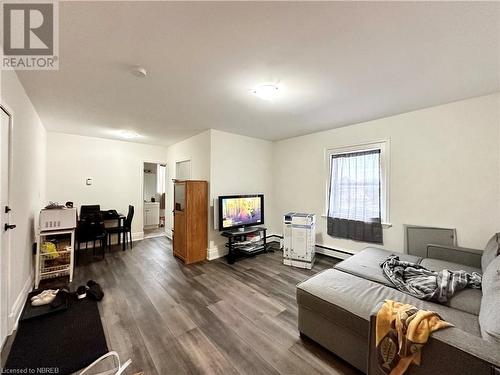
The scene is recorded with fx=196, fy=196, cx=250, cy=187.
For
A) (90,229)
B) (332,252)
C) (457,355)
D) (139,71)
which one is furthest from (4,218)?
(332,252)

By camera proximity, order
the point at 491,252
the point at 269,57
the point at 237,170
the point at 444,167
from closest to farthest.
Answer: the point at 269,57 → the point at 491,252 → the point at 444,167 → the point at 237,170

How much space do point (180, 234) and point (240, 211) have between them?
1.27 meters

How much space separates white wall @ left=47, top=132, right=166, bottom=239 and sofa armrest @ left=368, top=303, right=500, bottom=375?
5.72m

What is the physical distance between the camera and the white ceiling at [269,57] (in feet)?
4.27

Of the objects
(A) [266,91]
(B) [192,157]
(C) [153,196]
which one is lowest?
(C) [153,196]

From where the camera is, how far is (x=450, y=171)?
2691 mm

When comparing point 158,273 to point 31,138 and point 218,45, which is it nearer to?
point 31,138

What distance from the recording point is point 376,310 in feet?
4.25

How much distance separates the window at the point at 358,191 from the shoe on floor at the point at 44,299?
4.27 meters

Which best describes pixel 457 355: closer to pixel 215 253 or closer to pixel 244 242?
pixel 244 242

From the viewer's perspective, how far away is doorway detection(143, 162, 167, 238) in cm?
700

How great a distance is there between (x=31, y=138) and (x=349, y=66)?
4130 mm

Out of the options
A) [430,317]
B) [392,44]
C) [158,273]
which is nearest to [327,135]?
[392,44]

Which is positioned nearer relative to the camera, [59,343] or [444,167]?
[59,343]
